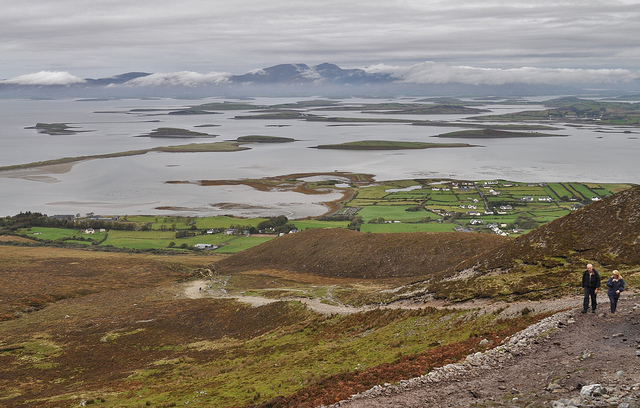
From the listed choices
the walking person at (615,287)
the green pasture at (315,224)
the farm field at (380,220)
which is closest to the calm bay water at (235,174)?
the green pasture at (315,224)

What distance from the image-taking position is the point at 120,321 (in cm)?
4019

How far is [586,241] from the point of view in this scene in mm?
30281

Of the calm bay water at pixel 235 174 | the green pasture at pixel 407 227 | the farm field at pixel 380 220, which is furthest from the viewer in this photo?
the calm bay water at pixel 235 174

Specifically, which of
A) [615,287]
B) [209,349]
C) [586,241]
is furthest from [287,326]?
[615,287]

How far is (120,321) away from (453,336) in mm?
28429

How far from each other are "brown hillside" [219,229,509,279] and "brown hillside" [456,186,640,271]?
13929mm

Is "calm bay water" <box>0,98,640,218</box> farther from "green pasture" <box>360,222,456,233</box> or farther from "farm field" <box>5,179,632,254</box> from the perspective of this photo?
"green pasture" <box>360,222,456,233</box>

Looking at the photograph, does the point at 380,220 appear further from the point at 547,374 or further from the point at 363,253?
the point at 547,374

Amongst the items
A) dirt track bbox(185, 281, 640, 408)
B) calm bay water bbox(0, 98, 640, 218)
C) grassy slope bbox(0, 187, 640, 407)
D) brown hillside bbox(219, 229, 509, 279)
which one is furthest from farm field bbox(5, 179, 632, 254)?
dirt track bbox(185, 281, 640, 408)

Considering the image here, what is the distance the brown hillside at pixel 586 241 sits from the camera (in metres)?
27.8

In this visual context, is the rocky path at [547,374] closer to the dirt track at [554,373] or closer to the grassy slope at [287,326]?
the dirt track at [554,373]

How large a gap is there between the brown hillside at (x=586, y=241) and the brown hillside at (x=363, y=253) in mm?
13929

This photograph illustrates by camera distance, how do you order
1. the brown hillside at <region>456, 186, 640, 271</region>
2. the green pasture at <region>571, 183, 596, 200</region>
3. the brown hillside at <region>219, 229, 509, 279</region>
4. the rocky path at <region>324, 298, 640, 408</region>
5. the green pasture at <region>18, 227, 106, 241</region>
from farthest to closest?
1. the green pasture at <region>571, 183, 596, 200</region>
2. the green pasture at <region>18, 227, 106, 241</region>
3. the brown hillside at <region>219, 229, 509, 279</region>
4. the brown hillside at <region>456, 186, 640, 271</region>
5. the rocky path at <region>324, 298, 640, 408</region>

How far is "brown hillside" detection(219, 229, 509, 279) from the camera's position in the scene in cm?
5005
